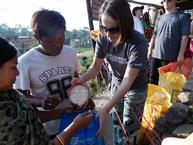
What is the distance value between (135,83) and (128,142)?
0.58 m

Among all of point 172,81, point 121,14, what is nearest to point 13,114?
point 121,14

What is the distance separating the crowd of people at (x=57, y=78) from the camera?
1797 mm

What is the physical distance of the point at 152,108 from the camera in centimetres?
379

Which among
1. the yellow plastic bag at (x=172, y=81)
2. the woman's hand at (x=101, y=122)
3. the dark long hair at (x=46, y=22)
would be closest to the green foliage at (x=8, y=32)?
the dark long hair at (x=46, y=22)

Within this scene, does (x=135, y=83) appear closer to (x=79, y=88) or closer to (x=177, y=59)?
(x=79, y=88)

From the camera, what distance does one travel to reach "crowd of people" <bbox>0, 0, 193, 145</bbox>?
1797mm

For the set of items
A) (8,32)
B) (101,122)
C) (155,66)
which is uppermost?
(8,32)

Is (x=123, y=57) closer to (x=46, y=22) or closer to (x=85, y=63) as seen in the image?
(x=46, y=22)

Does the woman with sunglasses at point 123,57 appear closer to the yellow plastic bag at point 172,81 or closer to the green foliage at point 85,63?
the yellow plastic bag at point 172,81

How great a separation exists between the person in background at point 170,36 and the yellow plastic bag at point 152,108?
1.18m

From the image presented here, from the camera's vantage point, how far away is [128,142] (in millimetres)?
3256

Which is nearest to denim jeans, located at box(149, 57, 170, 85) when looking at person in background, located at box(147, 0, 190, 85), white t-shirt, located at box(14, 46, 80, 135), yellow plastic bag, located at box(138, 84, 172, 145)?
person in background, located at box(147, 0, 190, 85)

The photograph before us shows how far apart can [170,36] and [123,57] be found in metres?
2.24

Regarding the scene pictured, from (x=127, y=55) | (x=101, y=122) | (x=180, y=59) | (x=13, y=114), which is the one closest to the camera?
(x=13, y=114)
